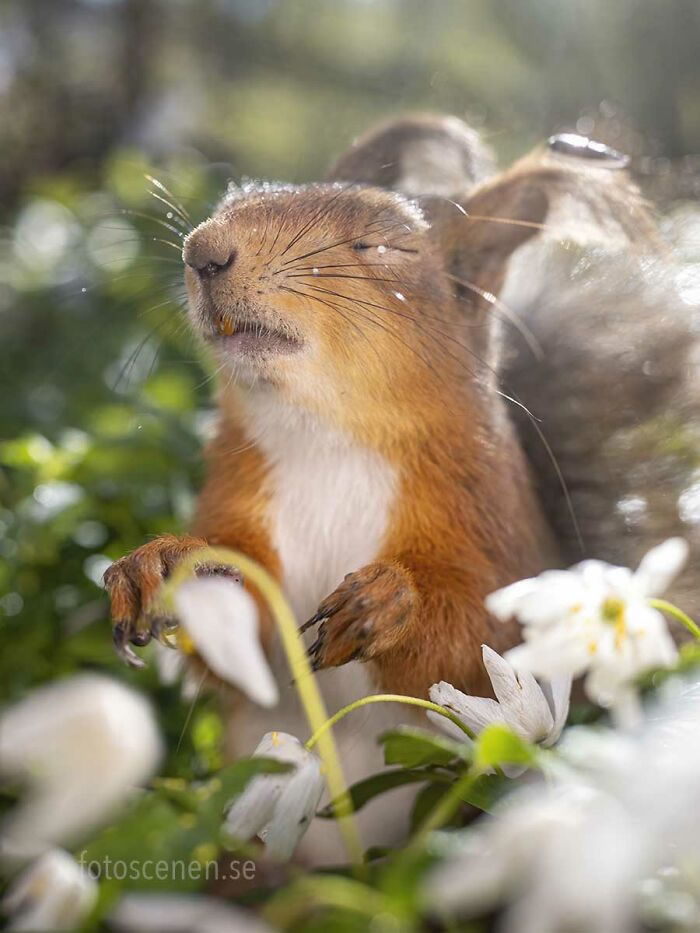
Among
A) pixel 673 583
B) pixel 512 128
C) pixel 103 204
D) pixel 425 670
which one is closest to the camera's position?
pixel 425 670

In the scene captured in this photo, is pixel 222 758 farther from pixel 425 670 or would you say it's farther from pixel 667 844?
pixel 667 844

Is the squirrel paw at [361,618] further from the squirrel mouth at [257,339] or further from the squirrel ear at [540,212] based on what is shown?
the squirrel ear at [540,212]

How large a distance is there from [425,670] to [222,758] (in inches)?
9.5

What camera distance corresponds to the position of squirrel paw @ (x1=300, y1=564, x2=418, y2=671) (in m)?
0.74

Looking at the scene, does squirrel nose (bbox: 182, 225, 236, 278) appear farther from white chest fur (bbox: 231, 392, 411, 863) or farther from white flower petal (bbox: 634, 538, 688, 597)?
white flower petal (bbox: 634, 538, 688, 597)

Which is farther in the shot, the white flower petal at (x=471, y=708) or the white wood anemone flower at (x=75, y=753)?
the white flower petal at (x=471, y=708)

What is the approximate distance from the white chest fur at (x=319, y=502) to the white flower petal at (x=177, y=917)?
0.41 m

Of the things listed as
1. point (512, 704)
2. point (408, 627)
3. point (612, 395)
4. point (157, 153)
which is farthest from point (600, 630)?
point (157, 153)

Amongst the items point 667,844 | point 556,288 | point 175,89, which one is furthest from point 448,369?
point 175,89

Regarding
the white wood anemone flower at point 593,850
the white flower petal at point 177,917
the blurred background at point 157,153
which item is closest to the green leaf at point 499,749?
the white wood anemone flower at point 593,850

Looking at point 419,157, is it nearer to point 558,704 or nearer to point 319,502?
point 319,502

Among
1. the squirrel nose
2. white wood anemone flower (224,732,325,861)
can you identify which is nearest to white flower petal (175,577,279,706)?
white wood anemone flower (224,732,325,861)

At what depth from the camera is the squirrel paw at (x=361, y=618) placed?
0.74 m

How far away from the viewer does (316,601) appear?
88 cm
